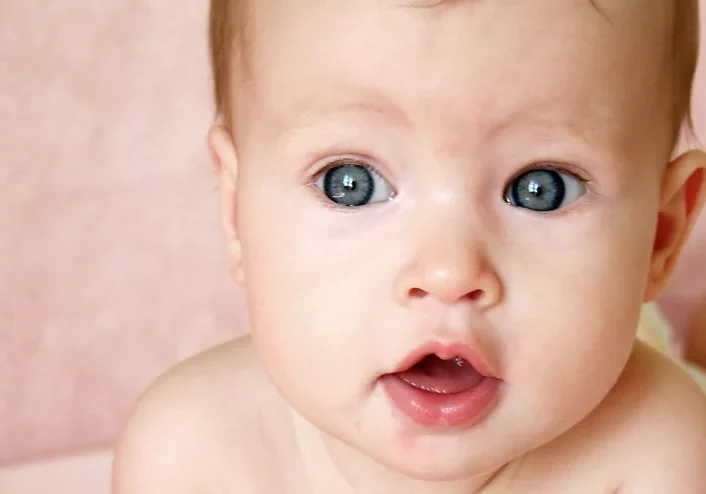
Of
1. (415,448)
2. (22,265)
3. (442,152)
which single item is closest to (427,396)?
(415,448)

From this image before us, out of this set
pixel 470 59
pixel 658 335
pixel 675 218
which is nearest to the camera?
pixel 470 59

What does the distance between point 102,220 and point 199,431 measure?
58cm

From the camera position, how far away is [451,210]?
0.58 meters

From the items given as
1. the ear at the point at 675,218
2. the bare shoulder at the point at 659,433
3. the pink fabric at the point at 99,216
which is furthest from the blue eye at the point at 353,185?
the pink fabric at the point at 99,216

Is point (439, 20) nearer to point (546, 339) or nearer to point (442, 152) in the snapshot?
point (442, 152)

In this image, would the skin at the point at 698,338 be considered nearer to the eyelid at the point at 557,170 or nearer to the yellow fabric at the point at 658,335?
the yellow fabric at the point at 658,335

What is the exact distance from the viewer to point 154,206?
4.50ft

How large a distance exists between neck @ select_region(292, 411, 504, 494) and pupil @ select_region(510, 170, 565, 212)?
266 millimetres

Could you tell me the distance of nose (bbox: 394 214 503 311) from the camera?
566mm

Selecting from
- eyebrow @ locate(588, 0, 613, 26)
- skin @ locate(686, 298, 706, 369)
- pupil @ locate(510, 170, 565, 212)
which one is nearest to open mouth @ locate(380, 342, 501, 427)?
pupil @ locate(510, 170, 565, 212)

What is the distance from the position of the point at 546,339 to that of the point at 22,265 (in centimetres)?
87

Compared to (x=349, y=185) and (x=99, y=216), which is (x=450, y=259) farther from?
(x=99, y=216)

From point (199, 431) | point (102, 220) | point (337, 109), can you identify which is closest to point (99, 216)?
point (102, 220)

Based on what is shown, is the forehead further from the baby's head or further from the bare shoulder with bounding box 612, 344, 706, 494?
the bare shoulder with bounding box 612, 344, 706, 494
